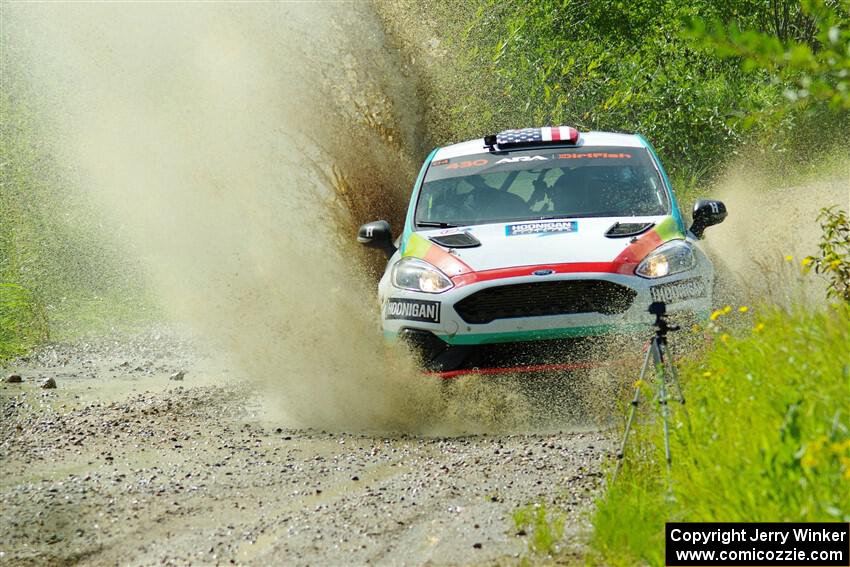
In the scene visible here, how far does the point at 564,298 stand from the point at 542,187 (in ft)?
5.58

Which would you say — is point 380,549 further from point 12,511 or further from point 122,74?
point 122,74

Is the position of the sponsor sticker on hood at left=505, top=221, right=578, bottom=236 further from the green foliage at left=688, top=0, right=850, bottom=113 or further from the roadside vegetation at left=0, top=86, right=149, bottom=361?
the roadside vegetation at left=0, top=86, right=149, bottom=361

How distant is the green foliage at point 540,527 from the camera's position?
514cm

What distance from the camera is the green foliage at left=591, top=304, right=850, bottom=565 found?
14.4 ft

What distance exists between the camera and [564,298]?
7.90m

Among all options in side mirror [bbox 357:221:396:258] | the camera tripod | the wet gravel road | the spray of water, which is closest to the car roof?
side mirror [bbox 357:221:396:258]

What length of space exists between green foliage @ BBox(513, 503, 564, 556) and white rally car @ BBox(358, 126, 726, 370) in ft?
7.69

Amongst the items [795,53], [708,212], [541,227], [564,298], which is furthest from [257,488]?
[708,212]

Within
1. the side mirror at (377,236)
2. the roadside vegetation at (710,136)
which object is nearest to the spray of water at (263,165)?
the side mirror at (377,236)

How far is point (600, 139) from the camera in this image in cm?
1012

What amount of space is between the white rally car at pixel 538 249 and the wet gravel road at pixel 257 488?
29.8 inches

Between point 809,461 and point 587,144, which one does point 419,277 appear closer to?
point 587,144

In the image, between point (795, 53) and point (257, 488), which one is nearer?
point (795, 53)

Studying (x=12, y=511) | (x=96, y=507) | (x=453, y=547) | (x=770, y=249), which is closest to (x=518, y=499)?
(x=453, y=547)
